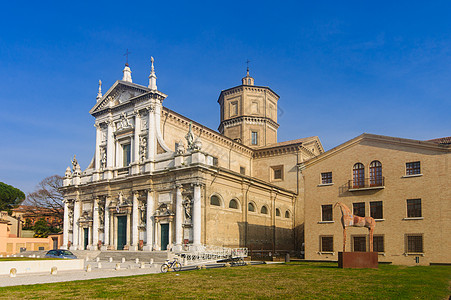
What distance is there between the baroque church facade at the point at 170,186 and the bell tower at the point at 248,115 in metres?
2.68

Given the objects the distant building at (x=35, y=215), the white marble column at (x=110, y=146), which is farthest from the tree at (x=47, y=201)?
the white marble column at (x=110, y=146)

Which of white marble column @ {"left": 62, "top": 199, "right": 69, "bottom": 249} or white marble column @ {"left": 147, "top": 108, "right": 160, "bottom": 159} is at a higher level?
white marble column @ {"left": 147, "top": 108, "right": 160, "bottom": 159}

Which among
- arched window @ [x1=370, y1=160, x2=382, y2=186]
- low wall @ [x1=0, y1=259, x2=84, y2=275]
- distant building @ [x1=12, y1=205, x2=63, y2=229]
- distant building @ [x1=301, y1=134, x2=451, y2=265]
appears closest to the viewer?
low wall @ [x1=0, y1=259, x2=84, y2=275]

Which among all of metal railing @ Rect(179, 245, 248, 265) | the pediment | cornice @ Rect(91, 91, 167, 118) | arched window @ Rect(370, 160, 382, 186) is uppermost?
the pediment

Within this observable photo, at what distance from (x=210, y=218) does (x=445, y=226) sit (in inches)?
714

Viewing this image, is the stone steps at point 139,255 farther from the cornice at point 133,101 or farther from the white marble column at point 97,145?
the cornice at point 133,101

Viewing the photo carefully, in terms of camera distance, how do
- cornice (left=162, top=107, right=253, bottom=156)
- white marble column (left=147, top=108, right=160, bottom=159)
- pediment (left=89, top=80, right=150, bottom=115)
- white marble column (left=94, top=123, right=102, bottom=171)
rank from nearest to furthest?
white marble column (left=147, top=108, right=160, bottom=159)
cornice (left=162, top=107, right=253, bottom=156)
pediment (left=89, top=80, right=150, bottom=115)
white marble column (left=94, top=123, right=102, bottom=171)

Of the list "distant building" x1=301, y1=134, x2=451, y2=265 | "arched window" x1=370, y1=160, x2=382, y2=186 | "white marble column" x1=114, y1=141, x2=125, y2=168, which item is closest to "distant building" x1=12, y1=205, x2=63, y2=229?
"white marble column" x1=114, y1=141, x2=125, y2=168

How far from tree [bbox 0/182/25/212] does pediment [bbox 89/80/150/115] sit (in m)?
34.9

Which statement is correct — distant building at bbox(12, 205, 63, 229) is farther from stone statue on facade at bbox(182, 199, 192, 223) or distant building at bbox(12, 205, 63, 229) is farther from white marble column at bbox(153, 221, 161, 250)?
stone statue on facade at bbox(182, 199, 192, 223)

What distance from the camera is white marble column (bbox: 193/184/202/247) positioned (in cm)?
3337

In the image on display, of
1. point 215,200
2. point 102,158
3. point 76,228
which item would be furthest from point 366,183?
point 76,228

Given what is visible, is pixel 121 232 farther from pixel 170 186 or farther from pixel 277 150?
pixel 277 150

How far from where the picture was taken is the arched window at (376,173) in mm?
32844
